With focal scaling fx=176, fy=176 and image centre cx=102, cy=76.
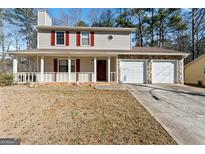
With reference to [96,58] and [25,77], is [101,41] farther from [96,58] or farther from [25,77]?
[25,77]

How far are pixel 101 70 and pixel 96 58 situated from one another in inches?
48.4

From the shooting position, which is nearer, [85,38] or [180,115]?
[180,115]

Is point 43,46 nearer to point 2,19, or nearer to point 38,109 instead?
point 38,109

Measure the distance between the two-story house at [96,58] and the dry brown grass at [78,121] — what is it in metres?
4.66

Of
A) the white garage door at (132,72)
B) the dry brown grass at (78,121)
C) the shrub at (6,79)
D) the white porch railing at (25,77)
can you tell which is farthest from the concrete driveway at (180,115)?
the shrub at (6,79)

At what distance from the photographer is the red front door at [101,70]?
50.2 ft

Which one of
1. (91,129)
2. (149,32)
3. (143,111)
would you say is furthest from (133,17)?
(91,129)

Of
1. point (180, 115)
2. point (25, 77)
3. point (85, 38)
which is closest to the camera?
point (180, 115)

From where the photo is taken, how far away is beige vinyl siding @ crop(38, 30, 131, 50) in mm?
14742

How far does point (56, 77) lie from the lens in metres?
13.5

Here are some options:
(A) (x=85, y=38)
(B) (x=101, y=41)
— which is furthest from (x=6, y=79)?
(B) (x=101, y=41)

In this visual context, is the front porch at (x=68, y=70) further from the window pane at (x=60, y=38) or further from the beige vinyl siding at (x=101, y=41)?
the window pane at (x=60, y=38)

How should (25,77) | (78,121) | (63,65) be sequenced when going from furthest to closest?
(63,65), (25,77), (78,121)
